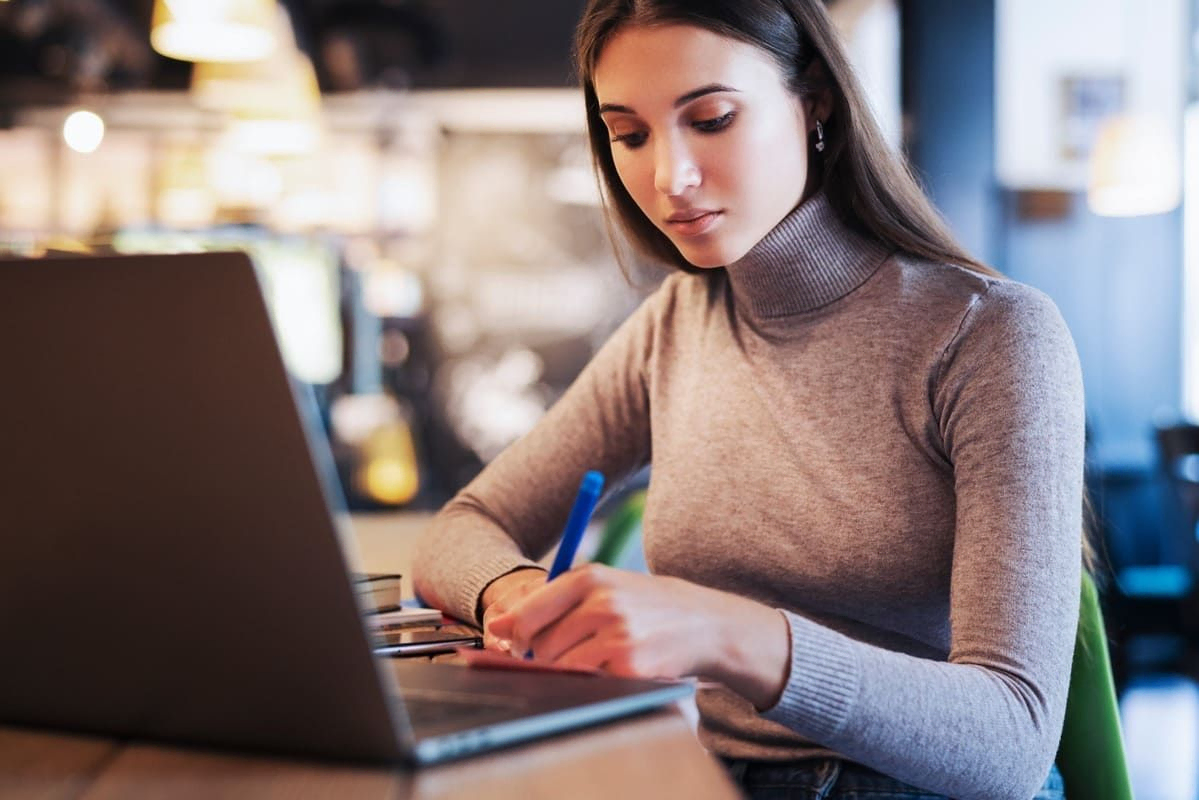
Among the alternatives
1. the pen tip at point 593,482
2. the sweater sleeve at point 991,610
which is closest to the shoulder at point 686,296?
the sweater sleeve at point 991,610

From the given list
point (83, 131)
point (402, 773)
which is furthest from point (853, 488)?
point (83, 131)

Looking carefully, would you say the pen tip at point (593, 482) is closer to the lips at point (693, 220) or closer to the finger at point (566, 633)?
the finger at point (566, 633)

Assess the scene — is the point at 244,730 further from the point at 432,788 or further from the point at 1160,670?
the point at 1160,670

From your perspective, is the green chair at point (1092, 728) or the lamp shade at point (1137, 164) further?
the lamp shade at point (1137, 164)

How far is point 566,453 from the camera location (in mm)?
1514

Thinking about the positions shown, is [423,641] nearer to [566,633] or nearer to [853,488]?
[566,633]

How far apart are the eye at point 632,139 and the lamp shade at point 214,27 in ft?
7.68

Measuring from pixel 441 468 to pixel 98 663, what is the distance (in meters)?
6.75

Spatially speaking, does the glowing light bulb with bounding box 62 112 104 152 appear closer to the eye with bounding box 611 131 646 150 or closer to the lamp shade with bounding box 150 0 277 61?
the lamp shade with bounding box 150 0 277 61

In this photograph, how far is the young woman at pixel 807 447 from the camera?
3.04ft

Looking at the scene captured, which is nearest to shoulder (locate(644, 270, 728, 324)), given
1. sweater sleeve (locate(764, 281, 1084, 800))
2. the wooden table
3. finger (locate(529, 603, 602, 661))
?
sweater sleeve (locate(764, 281, 1084, 800))

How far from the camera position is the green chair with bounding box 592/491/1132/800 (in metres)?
1.12

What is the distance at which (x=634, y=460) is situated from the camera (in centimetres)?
156

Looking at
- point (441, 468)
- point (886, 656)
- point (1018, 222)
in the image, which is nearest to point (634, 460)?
point (886, 656)
